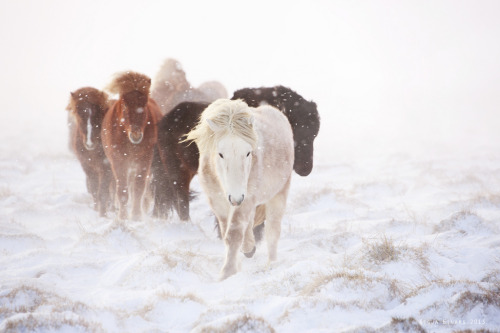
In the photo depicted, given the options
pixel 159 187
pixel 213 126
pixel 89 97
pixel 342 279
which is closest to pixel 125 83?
pixel 89 97

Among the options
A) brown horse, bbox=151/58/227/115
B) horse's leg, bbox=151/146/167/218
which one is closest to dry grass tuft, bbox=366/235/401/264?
horse's leg, bbox=151/146/167/218

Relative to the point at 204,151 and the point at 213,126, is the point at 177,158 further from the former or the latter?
the point at 213,126

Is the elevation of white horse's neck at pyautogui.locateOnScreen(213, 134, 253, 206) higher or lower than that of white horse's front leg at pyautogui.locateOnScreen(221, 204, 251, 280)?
higher

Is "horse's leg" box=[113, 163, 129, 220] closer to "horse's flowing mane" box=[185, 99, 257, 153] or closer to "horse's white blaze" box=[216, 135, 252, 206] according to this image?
"horse's flowing mane" box=[185, 99, 257, 153]

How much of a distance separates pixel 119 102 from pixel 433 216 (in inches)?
236

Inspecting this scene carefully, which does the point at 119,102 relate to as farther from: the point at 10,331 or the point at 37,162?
the point at 37,162

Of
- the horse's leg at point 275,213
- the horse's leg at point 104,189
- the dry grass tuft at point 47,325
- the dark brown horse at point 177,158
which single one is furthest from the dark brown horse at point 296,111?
the dry grass tuft at point 47,325

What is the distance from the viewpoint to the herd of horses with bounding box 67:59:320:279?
4090mm

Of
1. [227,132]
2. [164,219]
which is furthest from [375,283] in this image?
[164,219]

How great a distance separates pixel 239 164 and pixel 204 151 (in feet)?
2.00

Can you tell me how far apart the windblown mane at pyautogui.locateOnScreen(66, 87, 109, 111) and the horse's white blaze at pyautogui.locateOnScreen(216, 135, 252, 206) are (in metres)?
4.76

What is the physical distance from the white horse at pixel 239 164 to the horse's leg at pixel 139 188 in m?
3.03

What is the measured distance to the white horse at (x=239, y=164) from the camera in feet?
12.9

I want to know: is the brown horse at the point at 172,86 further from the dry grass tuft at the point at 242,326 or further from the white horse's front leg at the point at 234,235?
the dry grass tuft at the point at 242,326
